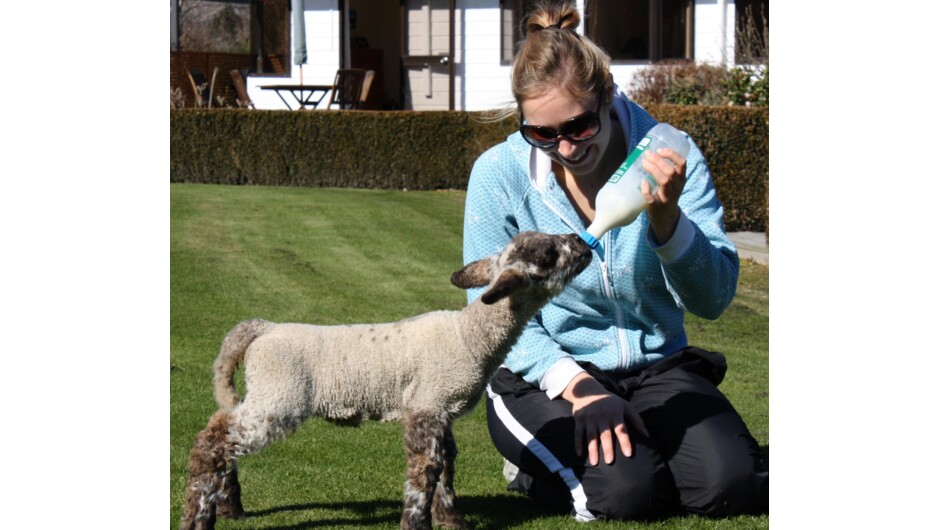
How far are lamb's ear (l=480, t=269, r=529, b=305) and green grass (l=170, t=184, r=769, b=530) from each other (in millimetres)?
1216

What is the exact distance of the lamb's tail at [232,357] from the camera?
454cm

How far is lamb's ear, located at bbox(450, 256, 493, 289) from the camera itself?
14.9 feet

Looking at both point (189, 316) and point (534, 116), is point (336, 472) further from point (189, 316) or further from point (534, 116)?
point (189, 316)

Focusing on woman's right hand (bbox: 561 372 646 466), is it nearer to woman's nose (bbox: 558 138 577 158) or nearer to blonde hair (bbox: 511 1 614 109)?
woman's nose (bbox: 558 138 577 158)

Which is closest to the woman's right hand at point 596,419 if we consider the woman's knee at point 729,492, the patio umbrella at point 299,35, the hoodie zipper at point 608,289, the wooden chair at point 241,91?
the hoodie zipper at point 608,289

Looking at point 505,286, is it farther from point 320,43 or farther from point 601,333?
point 320,43

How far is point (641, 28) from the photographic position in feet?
81.5

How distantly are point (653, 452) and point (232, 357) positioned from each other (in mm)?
1923

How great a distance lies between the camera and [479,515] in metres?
5.02

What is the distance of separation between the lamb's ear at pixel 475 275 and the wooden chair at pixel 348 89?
19.0 m

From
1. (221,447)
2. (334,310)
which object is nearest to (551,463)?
(221,447)

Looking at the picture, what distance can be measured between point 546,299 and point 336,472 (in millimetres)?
1681

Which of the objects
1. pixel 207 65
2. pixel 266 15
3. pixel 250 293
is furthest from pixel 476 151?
pixel 207 65

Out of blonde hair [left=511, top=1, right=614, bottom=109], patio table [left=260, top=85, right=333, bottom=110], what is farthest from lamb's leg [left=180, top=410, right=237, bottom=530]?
patio table [left=260, top=85, right=333, bottom=110]
